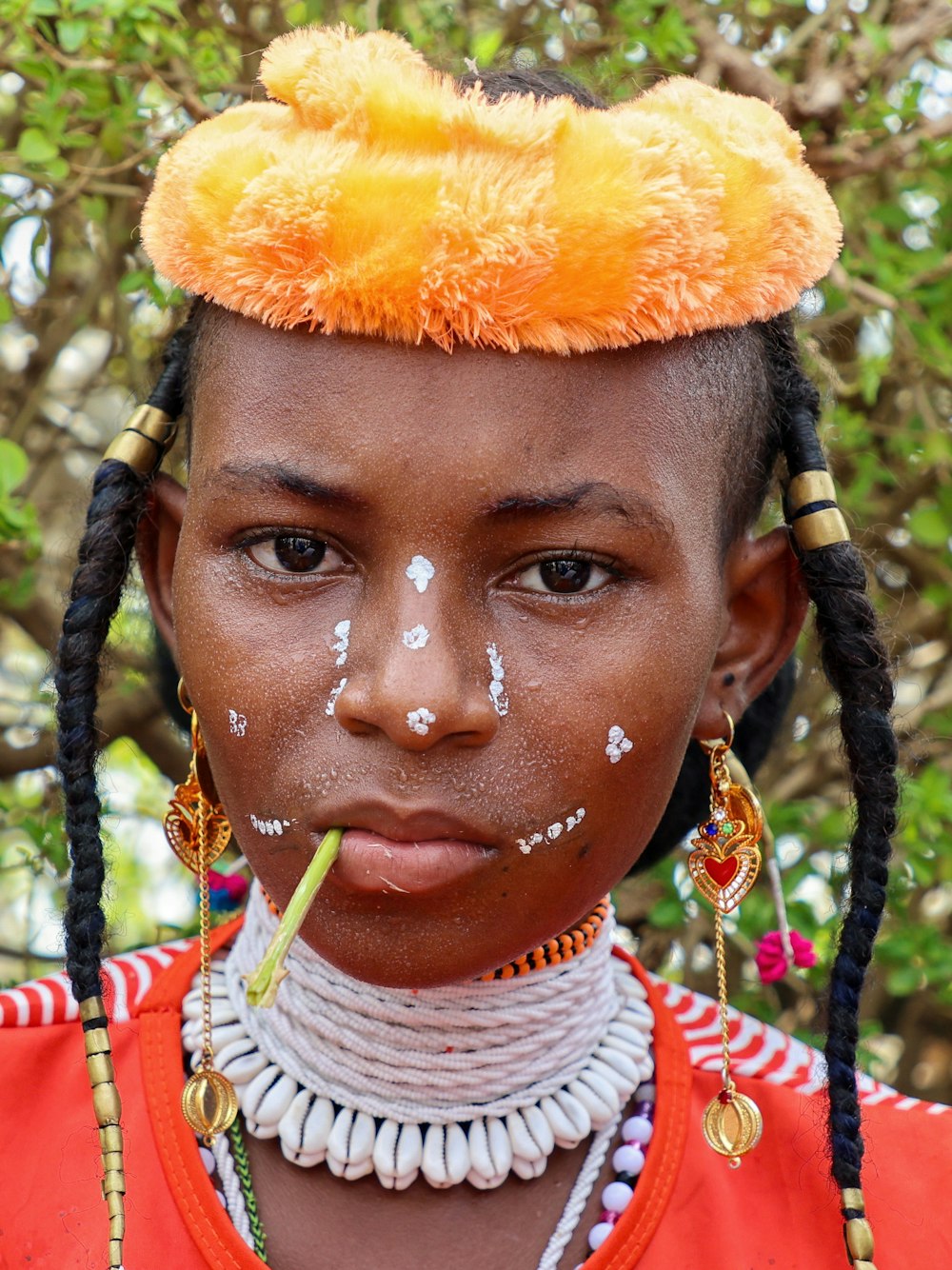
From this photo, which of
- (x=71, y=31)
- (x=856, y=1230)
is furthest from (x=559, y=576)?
(x=71, y=31)

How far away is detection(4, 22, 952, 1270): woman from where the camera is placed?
5.13 ft

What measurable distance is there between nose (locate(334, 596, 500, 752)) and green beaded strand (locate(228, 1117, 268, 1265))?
0.64 meters

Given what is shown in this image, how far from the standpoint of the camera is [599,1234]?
1.84 m

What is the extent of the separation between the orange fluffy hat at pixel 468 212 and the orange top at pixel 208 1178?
0.96 meters

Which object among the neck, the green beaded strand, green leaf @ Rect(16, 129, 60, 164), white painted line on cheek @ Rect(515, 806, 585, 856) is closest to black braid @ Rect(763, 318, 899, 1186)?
the neck

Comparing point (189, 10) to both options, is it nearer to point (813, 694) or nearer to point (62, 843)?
point (62, 843)

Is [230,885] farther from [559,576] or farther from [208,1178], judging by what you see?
[559,576]

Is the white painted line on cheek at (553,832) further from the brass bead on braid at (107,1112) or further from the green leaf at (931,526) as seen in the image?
the green leaf at (931,526)

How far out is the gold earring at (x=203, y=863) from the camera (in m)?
1.80

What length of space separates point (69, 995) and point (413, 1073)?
508 millimetres

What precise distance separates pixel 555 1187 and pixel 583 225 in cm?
117

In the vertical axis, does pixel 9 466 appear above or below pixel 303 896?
above

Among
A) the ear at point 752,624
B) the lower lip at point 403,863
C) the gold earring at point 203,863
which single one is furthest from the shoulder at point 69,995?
the ear at point 752,624

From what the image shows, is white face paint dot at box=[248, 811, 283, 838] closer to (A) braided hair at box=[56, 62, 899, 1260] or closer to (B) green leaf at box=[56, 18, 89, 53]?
(A) braided hair at box=[56, 62, 899, 1260]
